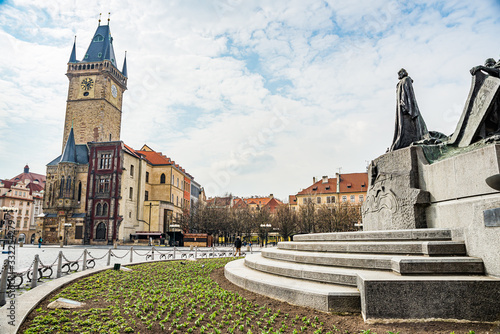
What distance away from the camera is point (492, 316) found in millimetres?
4902

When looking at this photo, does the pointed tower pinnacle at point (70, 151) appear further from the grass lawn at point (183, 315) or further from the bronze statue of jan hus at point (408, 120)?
the bronze statue of jan hus at point (408, 120)

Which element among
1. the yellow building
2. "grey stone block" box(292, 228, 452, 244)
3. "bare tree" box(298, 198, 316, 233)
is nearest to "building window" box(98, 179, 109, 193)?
"bare tree" box(298, 198, 316, 233)

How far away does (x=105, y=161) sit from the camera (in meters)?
54.8

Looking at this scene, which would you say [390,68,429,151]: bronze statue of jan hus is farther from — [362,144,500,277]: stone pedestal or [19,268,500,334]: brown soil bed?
[19,268,500,334]: brown soil bed

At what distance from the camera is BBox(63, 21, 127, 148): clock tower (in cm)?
6175

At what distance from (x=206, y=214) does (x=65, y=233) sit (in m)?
21.2

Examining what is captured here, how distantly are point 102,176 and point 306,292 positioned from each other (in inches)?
2118

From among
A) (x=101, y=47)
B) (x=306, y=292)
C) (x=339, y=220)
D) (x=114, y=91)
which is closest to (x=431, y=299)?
(x=306, y=292)

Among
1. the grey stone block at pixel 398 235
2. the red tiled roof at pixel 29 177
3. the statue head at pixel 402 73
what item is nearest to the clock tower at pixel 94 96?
the red tiled roof at pixel 29 177

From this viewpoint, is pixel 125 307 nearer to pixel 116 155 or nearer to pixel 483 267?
pixel 483 267

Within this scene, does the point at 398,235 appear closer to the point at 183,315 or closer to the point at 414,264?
the point at 414,264

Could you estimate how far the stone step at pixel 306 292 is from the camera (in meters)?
5.71

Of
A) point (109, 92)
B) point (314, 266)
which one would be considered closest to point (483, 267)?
point (314, 266)

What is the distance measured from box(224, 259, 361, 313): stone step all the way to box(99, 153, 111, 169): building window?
2020 inches
